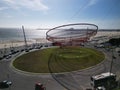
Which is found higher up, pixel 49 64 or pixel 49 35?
pixel 49 35

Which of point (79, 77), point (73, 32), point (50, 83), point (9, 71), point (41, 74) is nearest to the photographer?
point (50, 83)

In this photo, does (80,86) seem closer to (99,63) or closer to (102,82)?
(102,82)

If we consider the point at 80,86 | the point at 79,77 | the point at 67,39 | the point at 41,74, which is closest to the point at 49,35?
the point at 67,39

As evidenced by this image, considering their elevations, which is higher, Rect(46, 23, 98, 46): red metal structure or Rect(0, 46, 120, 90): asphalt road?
Rect(46, 23, 98, 46): red metal structure

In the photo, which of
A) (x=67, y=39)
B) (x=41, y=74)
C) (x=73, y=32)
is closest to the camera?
(x=41, y=74)

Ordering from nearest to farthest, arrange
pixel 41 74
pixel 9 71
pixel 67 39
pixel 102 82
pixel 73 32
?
pixel 102 82 → pixel 41 74 → pixel 9 71 → pixel 67 39 → pixel 73 32

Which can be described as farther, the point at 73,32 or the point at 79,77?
the point at 73,32

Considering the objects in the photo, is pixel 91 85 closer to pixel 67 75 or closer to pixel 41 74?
pixel 67 75

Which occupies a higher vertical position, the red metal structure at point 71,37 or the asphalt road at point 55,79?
the red metal structure at point 71,37

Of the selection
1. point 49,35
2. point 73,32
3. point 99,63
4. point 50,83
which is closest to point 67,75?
point 50,83
